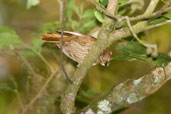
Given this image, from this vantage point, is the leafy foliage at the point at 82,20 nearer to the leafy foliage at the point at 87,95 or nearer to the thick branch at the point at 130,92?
the leafy foliage at the point at 87,95

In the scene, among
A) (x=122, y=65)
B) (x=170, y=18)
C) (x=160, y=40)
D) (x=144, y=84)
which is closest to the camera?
(x=170, y=18)

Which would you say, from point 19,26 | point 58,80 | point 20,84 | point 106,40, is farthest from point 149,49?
point 19,26

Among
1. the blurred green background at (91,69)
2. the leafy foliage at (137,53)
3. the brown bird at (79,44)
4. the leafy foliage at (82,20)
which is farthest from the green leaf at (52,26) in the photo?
the leafy foliage at (137,53)

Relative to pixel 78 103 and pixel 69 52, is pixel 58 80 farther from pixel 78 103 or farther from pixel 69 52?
pixel 69 52

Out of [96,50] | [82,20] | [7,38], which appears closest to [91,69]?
[82,20]

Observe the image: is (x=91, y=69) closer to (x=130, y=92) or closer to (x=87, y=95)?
(x=87, y=95)

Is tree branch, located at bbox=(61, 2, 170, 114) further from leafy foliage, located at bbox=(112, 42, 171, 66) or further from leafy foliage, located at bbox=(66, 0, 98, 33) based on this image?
leafy foliage, located at bbox=(66, 0, 98, 33)
